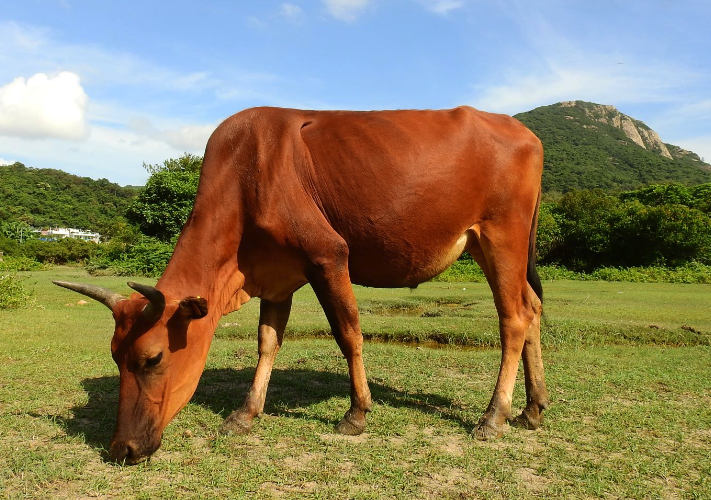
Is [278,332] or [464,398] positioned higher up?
[278,332]

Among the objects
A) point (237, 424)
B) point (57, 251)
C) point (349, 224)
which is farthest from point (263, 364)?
point (57, 251)

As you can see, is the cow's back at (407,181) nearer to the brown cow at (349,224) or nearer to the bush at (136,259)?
the brown cow at (349,224)

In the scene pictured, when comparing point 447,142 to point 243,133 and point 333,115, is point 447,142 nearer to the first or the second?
point 333,115

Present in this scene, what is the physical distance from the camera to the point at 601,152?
3440 inches

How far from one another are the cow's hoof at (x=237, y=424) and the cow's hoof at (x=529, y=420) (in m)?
2.26

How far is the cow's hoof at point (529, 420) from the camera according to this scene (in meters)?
4.54

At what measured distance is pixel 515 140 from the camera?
491 cm

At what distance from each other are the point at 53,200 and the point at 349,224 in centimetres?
7889

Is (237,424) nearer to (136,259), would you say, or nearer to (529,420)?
(529,420)

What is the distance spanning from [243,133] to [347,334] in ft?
6.26

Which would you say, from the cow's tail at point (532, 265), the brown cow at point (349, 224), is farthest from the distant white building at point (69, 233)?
the cow's tail at point (532, 265)

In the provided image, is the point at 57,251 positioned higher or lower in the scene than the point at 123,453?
higher

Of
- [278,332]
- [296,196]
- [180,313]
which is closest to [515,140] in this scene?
[296,196]

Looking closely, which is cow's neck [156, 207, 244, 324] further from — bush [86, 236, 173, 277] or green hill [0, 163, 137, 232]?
green hill [0, 163, 137, 232]
